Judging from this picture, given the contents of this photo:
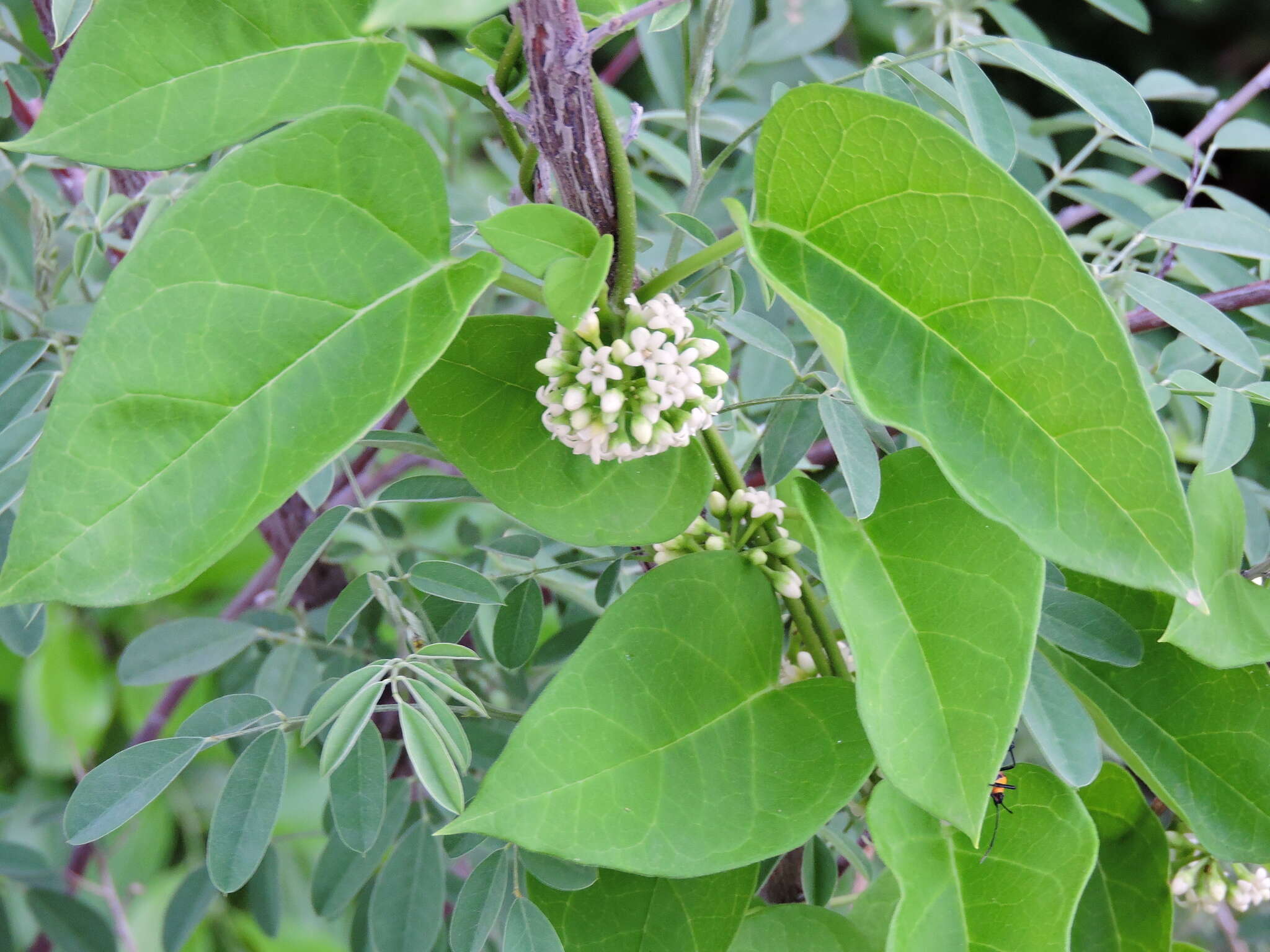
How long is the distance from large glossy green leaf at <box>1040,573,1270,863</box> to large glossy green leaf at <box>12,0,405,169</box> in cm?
40

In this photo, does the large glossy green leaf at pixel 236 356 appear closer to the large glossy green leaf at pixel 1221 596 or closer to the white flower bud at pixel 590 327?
the white flower bud at pixel 590 327

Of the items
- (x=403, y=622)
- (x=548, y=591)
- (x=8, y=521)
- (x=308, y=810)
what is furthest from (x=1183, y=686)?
(x=308, y=810)

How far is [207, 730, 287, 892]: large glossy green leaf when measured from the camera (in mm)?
449

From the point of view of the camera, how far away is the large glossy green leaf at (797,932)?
44 cm

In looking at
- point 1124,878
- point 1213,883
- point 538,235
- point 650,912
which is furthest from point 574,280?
point 1213,883

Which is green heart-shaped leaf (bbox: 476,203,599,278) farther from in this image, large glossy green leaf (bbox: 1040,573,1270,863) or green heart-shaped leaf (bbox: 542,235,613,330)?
large glossy green leaf (bbox: 1040,573,1270,863)

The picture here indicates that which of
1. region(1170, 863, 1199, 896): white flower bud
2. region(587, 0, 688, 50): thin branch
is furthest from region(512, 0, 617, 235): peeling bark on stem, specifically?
region(1170, 863, 1199, 896): white flower bud

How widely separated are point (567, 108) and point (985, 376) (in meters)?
0.16

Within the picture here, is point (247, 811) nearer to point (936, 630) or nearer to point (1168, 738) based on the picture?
point (936, 630)

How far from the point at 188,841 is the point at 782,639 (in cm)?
92

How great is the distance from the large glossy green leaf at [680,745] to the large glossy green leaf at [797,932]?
0.10m

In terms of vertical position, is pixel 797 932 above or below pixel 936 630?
below

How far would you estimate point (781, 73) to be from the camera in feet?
3.37

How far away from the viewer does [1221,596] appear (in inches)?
17.4
